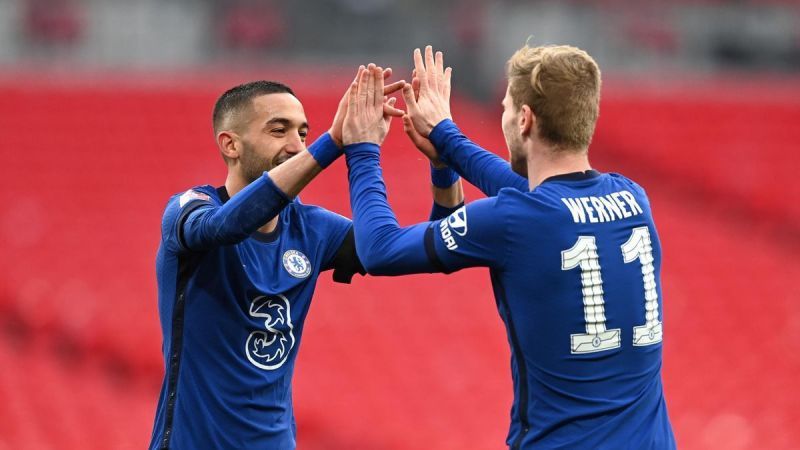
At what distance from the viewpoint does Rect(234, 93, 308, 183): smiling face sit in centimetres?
364

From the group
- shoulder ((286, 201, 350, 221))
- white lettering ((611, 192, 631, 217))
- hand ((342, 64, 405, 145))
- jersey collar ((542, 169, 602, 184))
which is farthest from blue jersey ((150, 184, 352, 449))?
white lettering ((611, 192, 631, 217))

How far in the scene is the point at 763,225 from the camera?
12.3 metres

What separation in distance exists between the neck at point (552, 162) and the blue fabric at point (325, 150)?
580 millimetres

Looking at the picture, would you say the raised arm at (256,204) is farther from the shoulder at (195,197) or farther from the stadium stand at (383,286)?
the stadium stand at (383,286)

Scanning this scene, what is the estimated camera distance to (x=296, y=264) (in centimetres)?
366

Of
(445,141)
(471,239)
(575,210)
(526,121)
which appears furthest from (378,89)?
(575,210)

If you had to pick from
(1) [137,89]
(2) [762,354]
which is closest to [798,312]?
(2) [762,354]

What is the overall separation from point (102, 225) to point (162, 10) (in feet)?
15.1

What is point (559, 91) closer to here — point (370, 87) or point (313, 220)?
point (370, 87)

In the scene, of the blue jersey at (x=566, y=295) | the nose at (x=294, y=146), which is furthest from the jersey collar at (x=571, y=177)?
the nose at (x=294, y=146)

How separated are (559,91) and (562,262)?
17.2 inches

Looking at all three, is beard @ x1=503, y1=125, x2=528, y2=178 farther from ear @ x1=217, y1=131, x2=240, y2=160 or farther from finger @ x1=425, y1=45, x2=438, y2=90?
ear @ x1=217, y1=131, x2=240, y2=160

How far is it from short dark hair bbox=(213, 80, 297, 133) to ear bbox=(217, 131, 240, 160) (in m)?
0.04

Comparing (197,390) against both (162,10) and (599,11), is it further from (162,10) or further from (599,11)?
(599,11)
